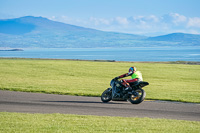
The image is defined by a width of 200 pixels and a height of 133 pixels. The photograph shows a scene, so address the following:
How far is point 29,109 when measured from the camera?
47.1ft

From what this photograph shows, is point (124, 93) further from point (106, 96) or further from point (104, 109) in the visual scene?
point (104, 109)

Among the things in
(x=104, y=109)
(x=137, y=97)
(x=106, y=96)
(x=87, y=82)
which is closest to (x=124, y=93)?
(x=137, y=97)

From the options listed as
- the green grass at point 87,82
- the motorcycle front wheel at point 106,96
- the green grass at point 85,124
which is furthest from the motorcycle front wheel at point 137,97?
the green grass at point 85,124

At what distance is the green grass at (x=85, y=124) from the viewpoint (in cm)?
962

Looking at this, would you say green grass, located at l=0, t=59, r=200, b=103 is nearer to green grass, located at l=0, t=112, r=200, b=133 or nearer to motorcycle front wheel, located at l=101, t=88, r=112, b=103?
motorcycle front wheel, located at l=101, t=88, r=112, b=103

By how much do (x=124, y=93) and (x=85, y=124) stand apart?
20.3ft

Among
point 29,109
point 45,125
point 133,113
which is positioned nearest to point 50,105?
point 29,109

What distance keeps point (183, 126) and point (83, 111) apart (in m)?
4.89

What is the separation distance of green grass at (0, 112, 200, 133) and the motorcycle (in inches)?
167

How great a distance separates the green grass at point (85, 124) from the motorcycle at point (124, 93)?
4.25 meters

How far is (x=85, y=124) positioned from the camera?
10641mm

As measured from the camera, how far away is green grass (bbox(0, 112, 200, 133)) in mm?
9625

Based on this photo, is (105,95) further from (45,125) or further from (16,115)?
(45,125)

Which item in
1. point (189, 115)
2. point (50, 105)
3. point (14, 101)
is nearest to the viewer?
point (189, 115)
